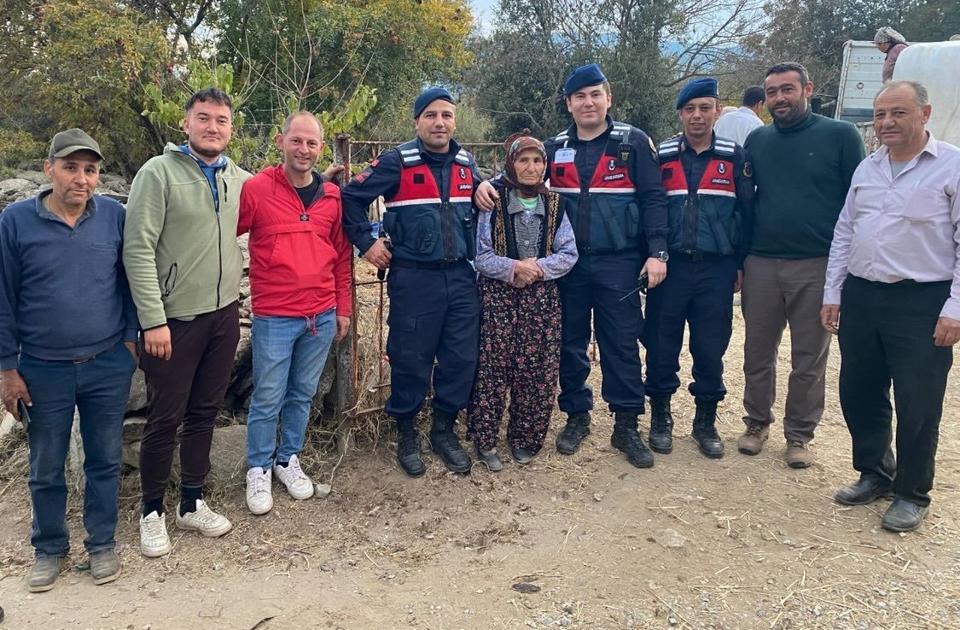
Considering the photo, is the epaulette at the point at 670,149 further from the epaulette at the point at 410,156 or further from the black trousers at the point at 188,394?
the black trousers at the point at 188,394

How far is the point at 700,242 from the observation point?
160 inches

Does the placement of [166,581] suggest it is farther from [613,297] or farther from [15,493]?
[613,297]

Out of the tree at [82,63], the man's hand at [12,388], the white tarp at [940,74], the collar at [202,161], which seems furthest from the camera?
the tree at [82,63]

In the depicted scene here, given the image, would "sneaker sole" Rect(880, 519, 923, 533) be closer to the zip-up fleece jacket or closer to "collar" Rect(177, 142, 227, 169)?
the zip-up fleece jacket

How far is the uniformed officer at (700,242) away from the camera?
4070mm

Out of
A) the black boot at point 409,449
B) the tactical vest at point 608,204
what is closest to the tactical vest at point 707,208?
the tactical vest at point 608,204

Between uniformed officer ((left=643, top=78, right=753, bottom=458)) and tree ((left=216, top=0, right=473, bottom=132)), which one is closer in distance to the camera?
uniformed officer ((left=643, top=78, right=753, bottom=458))

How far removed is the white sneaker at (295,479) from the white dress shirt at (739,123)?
4.88 m

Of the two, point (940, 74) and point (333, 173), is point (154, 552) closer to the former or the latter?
point (333, 173)

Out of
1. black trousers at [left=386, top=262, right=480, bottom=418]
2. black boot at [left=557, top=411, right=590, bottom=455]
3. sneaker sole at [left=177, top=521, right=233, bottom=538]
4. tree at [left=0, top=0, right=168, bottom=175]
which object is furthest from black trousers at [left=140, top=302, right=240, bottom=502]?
tree at [left=0, top=0, right=168, bottom=175]

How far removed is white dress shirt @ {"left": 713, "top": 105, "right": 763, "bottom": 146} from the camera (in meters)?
A: 6.61

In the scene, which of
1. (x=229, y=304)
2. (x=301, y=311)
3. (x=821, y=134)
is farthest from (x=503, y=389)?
(x=821, y=134)

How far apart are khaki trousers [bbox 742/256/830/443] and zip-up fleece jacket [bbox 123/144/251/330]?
2.95m

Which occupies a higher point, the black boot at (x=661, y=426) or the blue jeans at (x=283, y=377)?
the blue jeans at (x=283, y=377)
